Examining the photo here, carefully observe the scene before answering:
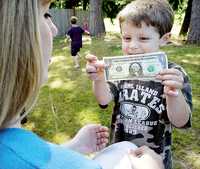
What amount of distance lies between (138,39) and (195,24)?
10.8 m

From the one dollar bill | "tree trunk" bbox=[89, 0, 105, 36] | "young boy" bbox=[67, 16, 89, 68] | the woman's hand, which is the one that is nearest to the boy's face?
the one dollar bill

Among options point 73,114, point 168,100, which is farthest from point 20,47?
point 73,114

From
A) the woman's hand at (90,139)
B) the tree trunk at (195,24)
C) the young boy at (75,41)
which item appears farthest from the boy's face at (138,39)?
the tree trunk at (195,24)

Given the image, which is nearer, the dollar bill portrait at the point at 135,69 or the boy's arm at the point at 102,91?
the dollar bill portrait at the point at 135,69

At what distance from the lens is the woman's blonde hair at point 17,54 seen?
1.07m

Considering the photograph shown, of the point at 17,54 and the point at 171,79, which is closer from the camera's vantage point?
the point at 17,54

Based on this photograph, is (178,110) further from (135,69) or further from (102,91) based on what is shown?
(102,91)

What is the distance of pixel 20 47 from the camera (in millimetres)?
1077

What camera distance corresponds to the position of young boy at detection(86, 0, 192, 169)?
2.24 metres

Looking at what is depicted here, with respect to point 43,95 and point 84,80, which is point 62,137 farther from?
point 84,80

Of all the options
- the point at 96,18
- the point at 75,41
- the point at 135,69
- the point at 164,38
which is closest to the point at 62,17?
the point at 96,18

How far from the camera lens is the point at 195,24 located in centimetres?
1260

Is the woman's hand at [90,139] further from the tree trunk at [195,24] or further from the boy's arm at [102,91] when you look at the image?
the tree trunk at [195,24]

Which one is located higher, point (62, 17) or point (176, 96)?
point (62, 17)
